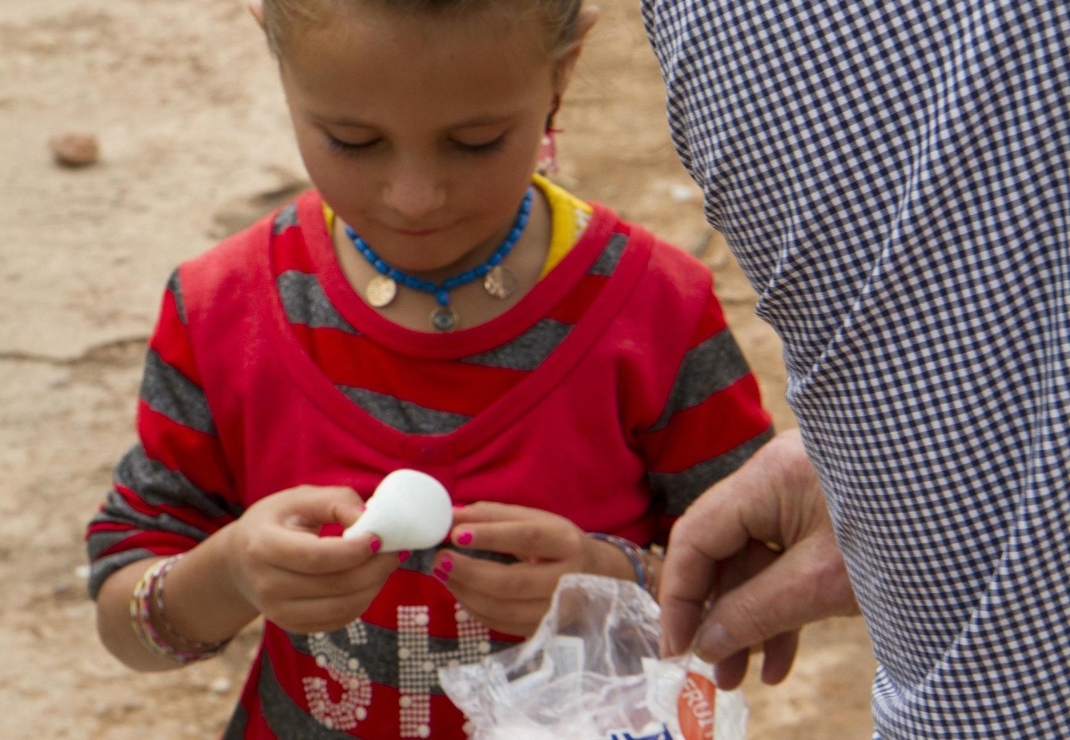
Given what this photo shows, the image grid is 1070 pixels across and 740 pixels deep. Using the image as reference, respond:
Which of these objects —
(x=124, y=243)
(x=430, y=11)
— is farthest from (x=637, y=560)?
(x=124, y=243)

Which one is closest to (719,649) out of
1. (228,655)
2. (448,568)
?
(448,568)

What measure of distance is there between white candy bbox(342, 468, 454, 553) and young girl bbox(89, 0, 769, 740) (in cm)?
6

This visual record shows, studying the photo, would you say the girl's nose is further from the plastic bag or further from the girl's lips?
the plastic bag

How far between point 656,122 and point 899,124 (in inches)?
159

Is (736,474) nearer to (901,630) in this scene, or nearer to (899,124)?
(901,630)

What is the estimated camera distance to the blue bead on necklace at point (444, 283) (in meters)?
1.62

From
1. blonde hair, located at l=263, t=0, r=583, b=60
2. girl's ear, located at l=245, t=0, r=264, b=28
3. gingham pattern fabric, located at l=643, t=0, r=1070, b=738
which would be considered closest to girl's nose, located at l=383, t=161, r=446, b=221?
blonde hair, located at l=263, t=0, r=583, b=60

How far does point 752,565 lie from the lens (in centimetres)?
152

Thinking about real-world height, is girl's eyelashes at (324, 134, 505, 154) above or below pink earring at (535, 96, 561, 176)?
above

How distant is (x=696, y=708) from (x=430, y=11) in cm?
78

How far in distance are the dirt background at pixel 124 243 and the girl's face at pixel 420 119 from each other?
506mm

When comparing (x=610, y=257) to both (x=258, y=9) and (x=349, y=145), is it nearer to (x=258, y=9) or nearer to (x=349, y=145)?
(x=349, y=145)

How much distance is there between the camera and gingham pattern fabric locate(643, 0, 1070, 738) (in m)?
0.82

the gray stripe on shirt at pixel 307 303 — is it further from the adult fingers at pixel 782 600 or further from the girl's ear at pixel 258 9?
the adult fingers at pixel 782 600
